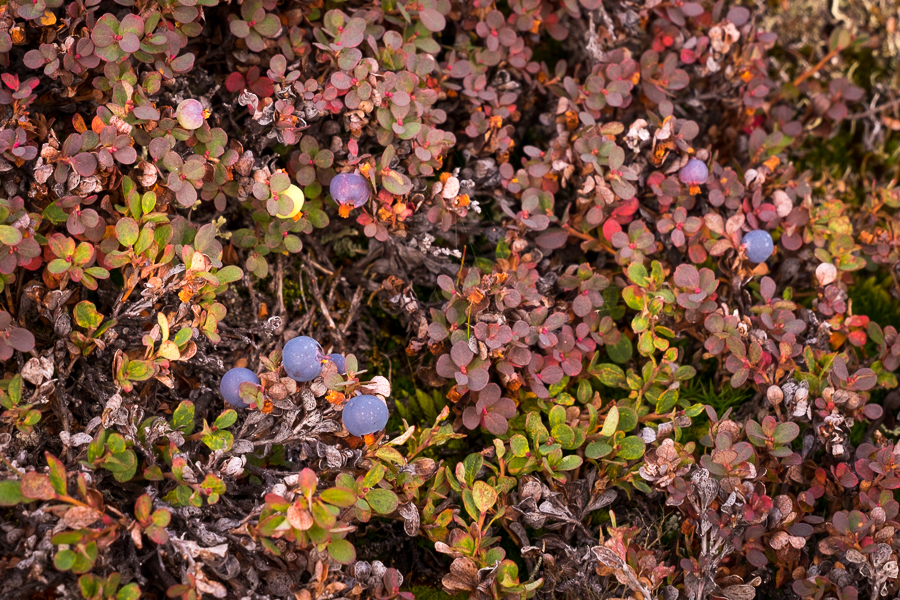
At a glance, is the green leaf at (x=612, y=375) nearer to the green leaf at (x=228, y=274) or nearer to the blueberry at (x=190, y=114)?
the green leaf at (x=228, y=274)

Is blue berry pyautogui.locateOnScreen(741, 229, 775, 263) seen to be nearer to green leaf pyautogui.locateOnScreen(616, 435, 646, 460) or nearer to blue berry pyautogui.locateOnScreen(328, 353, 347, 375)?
green leaf pyautogui.locateOnScreen(616, 435, 646, 460)

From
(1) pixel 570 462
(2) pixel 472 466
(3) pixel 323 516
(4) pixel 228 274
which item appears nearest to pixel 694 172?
(1) pixel 570 462

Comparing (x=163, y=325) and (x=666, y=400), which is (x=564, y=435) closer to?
(x=666, y=400)

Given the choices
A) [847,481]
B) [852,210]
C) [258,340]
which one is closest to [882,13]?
[852,210]

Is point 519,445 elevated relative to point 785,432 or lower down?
lower down

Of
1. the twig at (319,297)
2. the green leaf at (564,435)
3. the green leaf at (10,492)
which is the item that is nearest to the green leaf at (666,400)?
the green leaf at (564,435)

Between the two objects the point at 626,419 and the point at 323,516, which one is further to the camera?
the point at 626,419

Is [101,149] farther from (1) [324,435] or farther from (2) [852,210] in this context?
(2) [852,210]
